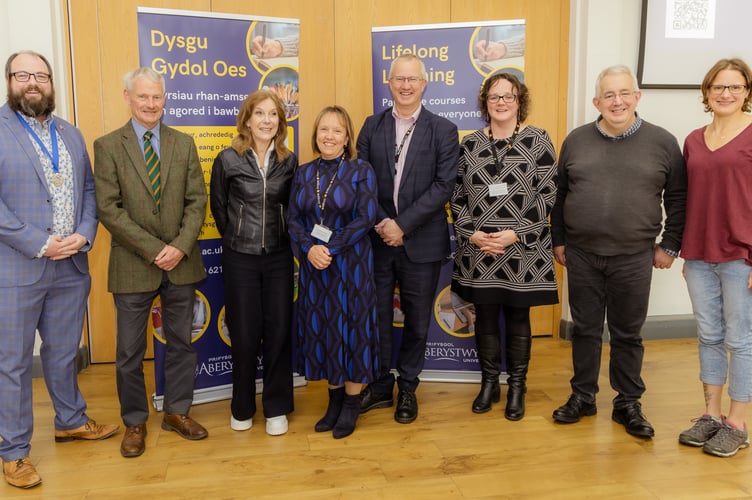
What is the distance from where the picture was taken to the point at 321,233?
9.14 ft

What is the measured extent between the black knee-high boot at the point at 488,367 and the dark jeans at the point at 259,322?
103 centimetres

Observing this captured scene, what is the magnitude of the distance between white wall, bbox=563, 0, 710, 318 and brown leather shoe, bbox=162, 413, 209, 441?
2.96 m

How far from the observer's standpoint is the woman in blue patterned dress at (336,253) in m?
2.80

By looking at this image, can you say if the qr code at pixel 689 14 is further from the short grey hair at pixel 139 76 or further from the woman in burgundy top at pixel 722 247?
the short grey hair at pixel 139 76

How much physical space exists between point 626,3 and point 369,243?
2977 millimetres

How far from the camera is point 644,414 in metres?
3.18

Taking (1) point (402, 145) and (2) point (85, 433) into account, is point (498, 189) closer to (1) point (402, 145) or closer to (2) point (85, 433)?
(1) point (402, 145)

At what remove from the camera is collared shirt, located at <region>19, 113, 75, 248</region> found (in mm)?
2539

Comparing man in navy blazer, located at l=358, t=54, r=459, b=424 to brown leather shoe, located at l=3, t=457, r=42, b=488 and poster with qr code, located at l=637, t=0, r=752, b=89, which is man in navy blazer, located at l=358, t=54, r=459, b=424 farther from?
poster with qr code, located at l=637, t=0, r=752, b=89

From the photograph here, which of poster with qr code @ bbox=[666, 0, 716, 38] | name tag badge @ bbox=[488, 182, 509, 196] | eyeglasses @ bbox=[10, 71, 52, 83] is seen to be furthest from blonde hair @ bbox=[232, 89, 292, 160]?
poster with qr code @ bbox=[666, 0, 716, 38]

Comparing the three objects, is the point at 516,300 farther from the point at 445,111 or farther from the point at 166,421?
the point at 166,421

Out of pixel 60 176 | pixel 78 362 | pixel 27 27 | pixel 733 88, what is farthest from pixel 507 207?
pixel 27 27

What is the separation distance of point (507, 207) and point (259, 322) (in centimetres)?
135

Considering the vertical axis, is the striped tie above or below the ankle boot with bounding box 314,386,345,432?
above
